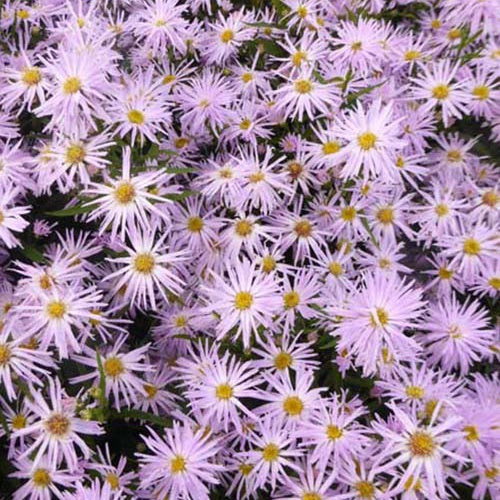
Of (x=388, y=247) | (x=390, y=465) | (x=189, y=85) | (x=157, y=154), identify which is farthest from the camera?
(x=189, y=85)

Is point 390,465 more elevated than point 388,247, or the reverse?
point 388,247

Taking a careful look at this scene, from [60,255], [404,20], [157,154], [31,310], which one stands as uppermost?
[404,20]

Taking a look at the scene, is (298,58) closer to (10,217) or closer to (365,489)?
(10,217)

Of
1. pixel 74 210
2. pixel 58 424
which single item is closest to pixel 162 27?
pixel 74 210

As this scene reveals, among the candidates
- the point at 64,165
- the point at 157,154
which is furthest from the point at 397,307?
the point at 64,165

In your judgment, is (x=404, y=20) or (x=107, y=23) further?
(x=404, y=20)

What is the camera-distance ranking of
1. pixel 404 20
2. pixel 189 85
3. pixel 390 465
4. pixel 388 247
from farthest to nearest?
pixel 404 20
pixel 189 85
pixel 388 247
pixel 390 465

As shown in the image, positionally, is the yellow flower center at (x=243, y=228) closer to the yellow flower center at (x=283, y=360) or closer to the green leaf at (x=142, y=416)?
the yellow flower center at (x=283, y=360)

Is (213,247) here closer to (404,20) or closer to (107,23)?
(107,23)

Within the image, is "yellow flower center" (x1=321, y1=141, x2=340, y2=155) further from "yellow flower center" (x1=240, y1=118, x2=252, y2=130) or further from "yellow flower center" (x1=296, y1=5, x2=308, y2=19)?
"yellow flower center" (x1=296, y1=5, x2=308, y2=19)
